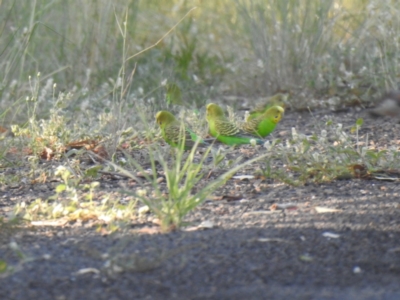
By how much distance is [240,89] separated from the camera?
7.89 metres

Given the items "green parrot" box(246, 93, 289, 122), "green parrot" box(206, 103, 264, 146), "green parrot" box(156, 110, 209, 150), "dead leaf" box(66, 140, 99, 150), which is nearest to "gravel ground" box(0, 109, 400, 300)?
"green parrot" box(156, 110, 209, 150)

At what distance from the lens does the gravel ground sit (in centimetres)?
252

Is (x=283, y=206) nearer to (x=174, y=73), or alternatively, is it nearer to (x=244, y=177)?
(x=244, y=177)

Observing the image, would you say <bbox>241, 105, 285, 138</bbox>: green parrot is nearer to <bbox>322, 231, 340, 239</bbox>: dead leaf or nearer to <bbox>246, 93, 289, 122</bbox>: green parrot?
<bbox>246, 93, 289, 122</bbox>: green parrot

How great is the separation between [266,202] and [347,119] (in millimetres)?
2834

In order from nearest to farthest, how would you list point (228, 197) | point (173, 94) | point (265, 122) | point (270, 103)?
point (228, 197), point (265, 122), point (173, 94), point (270, 103)

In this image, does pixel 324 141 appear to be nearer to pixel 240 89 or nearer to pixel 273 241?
pixel 273 241

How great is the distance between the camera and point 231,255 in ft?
9.30

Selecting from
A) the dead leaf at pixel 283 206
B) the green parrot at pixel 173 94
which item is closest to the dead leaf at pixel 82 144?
the green parrot at pixel 173 94

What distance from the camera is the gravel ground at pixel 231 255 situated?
2.52 metres

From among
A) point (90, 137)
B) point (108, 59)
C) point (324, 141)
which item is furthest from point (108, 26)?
point (324, 141)

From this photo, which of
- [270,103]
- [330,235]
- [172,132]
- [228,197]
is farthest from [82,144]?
[330,235]

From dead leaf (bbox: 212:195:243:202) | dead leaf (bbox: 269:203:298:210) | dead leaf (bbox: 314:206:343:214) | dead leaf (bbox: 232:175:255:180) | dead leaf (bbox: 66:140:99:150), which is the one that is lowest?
dead leaf (bbox: 66:140:99:150)

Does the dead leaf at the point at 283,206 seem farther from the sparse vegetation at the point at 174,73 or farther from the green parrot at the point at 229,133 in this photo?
the green parrot at the point at 229,133
